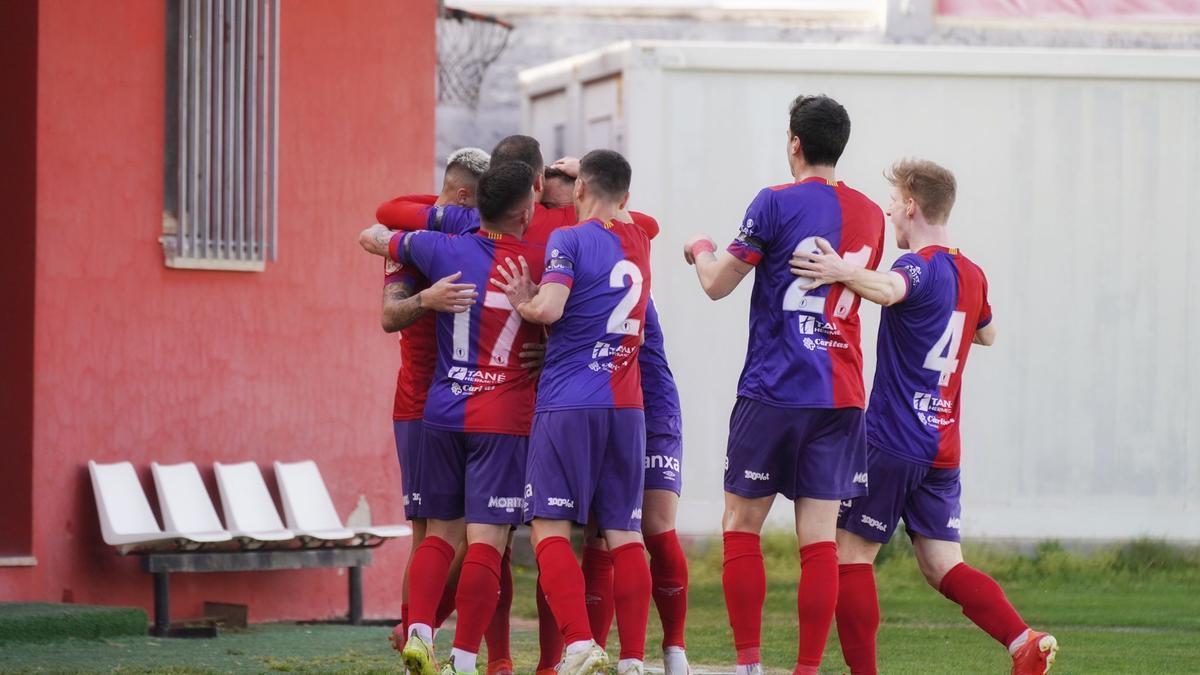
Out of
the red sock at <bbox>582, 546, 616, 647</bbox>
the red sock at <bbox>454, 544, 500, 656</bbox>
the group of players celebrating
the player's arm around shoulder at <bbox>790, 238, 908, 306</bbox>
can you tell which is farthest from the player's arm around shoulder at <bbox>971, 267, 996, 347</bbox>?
the red sock at <bbox>454, 544, 500, 656</bbox>

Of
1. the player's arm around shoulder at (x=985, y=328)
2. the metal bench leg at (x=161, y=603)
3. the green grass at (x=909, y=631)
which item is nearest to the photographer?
the player's arm around shoulder at (x=985, y=328)

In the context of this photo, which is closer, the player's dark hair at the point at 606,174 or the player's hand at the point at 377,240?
the player's dark hair at the point at 606,174

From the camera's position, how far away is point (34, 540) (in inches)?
410

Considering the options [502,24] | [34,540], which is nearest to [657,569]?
[34,540]

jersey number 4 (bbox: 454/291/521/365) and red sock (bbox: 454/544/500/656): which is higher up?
jersey number 4 (bbox: 454/291/521/365)

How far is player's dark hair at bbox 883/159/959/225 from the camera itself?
303 inches

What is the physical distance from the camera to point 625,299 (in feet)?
24.6

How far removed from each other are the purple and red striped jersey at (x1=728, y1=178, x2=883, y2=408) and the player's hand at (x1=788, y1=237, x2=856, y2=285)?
3cm

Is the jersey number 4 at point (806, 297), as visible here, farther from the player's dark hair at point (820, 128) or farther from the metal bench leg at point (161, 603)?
the metal bench leg at point (161, 603)

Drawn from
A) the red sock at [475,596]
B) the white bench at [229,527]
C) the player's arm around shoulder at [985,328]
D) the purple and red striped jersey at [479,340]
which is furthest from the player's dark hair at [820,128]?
the white bench at [229,527]

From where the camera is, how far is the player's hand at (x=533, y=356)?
25.2 feet

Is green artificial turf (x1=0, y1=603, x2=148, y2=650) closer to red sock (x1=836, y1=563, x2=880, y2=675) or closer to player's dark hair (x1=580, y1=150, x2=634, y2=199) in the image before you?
player's dark hair (x1=580, y1=150, x2=634, y2=199)

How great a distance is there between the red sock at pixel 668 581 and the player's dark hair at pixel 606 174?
4.82 ft

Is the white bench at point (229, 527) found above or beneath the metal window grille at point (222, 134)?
beneath
